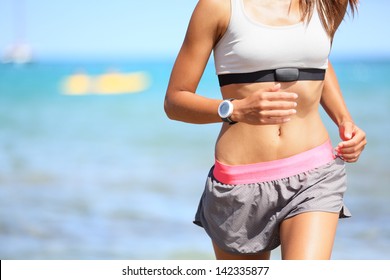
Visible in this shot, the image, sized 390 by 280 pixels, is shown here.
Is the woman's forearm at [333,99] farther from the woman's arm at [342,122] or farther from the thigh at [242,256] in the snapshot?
the thigh at [242,256]

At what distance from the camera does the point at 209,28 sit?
3.07 meters

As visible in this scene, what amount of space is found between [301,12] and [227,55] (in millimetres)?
300

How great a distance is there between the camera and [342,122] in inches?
131

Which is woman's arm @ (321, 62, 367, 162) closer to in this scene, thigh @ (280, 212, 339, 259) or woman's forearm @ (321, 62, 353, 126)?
woman's forearm @ (321, 62, 353, 126)

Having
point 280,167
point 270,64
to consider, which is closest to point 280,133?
point 280,167

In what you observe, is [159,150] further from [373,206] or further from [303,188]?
[303,188]

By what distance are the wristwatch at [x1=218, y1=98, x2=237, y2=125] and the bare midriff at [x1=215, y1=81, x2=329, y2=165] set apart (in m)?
0.21

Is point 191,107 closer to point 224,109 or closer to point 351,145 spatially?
point 224,109

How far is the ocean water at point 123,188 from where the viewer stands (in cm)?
775

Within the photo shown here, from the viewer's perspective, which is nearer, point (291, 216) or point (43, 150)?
point (291, 216)

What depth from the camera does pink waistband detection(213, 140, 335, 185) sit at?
3.13m

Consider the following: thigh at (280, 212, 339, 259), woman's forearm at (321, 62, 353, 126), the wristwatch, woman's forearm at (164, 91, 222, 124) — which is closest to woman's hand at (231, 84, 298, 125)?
the wristwatch

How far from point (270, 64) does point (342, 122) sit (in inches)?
16.7
